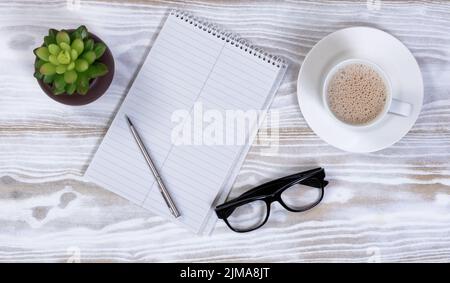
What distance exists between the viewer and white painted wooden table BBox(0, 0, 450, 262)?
893 mm

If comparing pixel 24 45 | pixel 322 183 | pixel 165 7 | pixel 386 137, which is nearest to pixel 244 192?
pixel 322 183

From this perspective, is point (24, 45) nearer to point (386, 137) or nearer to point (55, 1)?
point (55, 1)

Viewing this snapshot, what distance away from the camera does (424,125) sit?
2.93 ft

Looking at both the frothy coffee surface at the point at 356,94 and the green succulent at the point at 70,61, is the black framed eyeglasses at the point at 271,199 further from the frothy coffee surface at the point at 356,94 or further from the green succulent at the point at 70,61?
the green succulent at the point at 70,61

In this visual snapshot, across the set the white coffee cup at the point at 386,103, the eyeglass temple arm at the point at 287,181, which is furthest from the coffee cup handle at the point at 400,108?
the eyeglass temple arm at the point at 287,181

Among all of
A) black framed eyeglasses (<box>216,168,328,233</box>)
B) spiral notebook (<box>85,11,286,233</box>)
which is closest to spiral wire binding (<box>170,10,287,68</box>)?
spiral notebook (<box>85,11,286,233</box>)

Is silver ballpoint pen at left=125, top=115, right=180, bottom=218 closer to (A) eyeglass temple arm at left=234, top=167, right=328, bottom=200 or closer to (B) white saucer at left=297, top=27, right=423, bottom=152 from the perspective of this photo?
(A) eyeglass temple arm at left=234, top=167, right=328, bottom=200

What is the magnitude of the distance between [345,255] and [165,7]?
58 cm

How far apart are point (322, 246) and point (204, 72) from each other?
395 mm

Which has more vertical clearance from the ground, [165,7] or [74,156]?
[165,7]

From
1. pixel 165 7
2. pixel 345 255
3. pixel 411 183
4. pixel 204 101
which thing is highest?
pixel 165 7

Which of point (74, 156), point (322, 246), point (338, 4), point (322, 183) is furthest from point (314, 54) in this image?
point (74, 156)

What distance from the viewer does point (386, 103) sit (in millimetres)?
828

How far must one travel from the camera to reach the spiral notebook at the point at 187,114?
88 centimetres
